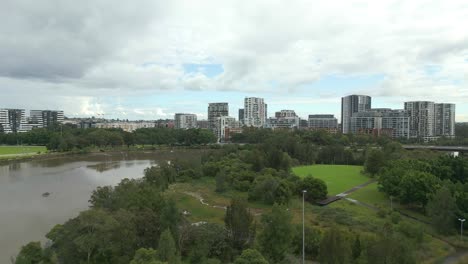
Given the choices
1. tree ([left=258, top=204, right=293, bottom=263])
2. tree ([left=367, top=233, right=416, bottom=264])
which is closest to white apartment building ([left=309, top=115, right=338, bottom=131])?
tree ([left=258, top=204, right=293, bottom=263])

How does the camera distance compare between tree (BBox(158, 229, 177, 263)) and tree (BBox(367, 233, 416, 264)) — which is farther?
tree (BBox(367, 233, 416, 264))

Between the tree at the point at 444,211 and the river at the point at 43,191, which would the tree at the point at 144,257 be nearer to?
the river at the point at 43,191

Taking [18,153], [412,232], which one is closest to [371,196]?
[412,232]

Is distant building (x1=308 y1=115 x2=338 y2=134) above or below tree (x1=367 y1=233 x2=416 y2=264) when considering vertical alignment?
above

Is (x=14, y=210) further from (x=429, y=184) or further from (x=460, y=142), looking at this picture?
(x=460, y=142)

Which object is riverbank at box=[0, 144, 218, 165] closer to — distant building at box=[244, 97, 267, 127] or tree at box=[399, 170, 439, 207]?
distant building at box=[244, 97, 267, 127]

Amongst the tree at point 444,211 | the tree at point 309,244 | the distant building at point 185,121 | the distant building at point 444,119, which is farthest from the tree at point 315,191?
the distant building at point 185,121
